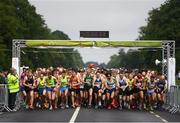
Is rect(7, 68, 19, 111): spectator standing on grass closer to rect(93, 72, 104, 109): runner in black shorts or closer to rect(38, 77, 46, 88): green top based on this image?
rect(38, 77, 46, 88): green top

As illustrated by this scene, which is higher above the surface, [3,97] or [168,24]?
[168,24]

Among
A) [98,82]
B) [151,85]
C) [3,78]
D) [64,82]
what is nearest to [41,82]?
[64,82]

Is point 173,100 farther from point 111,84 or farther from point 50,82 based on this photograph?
point 50,82

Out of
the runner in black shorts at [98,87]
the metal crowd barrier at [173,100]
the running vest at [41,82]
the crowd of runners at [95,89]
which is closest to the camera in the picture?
the metal crowd barrier at [173,100]

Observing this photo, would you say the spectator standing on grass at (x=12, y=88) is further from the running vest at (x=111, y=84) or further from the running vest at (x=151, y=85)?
the running vest at (x=151, y=85)

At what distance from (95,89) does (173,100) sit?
12.7 ft

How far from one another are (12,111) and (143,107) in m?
6.52

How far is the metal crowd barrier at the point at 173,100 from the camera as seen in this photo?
2727cm

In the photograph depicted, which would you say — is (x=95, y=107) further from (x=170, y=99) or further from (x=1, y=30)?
(x=1, y=30)

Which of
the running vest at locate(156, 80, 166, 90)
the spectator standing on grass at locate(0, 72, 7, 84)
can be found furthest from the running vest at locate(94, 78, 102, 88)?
the spectator standing on grass at locate(0, 72, 7, 84)

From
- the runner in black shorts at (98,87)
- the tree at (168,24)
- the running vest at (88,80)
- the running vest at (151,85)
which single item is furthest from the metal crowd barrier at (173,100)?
the tree at (168,24)

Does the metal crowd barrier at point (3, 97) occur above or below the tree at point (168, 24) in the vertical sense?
below

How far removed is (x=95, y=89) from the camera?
97.5 feet

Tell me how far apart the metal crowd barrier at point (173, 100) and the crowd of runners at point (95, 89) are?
0.47 metres
